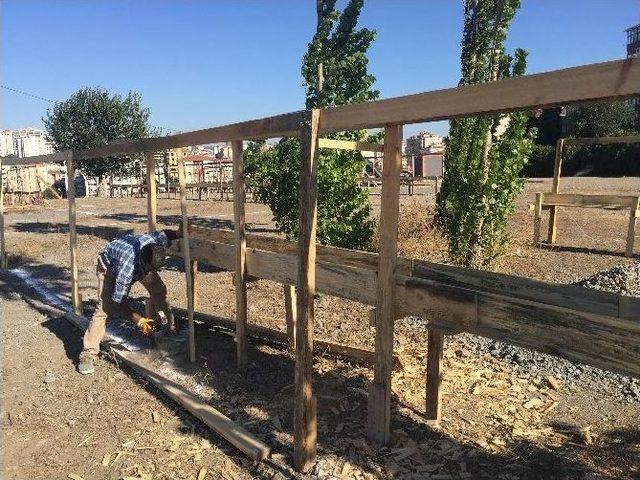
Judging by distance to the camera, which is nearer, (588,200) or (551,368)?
(551,368)

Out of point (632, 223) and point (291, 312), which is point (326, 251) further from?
point (632, 223)

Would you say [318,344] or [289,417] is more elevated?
[318,344]

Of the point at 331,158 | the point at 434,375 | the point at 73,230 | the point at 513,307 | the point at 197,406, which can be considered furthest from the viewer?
the point at 331,158

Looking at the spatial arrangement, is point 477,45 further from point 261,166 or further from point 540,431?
point 540,431

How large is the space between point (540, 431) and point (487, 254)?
16.1ft

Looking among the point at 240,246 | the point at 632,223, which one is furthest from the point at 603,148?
the point at 240,246

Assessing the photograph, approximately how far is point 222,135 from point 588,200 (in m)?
8.33

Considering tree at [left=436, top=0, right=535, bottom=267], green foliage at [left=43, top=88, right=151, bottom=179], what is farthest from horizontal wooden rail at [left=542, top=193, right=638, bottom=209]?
green foliage at [left=43, top=88, right=151, bottom=179]

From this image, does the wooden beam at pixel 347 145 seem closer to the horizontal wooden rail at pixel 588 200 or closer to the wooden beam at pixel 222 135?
the wooden beam at pixel 222 135

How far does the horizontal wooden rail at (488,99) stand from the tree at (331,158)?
347cm

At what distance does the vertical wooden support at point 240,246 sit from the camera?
4703 millimetres

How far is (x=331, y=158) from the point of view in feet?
23.8

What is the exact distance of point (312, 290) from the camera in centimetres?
337

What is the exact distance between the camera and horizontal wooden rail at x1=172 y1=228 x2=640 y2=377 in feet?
8.09
